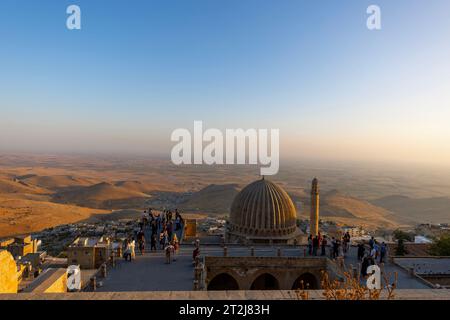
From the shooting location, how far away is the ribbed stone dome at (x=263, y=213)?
838 inches

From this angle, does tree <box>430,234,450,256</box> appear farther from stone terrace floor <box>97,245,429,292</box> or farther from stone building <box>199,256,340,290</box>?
stone building <box>199,256,340,290</box>

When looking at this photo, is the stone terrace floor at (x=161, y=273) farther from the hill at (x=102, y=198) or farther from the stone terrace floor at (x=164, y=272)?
the hill at (x=102, y=198)

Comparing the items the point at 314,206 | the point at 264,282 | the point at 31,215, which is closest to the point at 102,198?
the point at 31,215

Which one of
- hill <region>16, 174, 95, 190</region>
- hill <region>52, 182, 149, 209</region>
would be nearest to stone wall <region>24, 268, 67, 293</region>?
hill <region>52, 182, 149, 209</region>

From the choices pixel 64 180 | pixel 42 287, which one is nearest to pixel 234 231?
pixel 42 287

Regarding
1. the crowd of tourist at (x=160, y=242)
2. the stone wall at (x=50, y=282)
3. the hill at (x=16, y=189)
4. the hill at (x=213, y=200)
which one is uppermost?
Result: the stone wall at (x=50, y=282)

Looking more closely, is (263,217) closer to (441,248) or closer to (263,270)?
(263,270)

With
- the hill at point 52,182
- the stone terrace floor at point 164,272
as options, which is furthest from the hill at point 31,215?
the hill at point 52,182

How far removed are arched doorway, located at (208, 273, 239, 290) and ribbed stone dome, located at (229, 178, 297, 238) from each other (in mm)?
4511

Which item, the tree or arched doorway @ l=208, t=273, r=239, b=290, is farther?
the tree

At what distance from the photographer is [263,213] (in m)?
21.3

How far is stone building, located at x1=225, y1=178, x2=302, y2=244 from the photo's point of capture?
21203 millimetres

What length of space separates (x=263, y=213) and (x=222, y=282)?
538 centimetres
